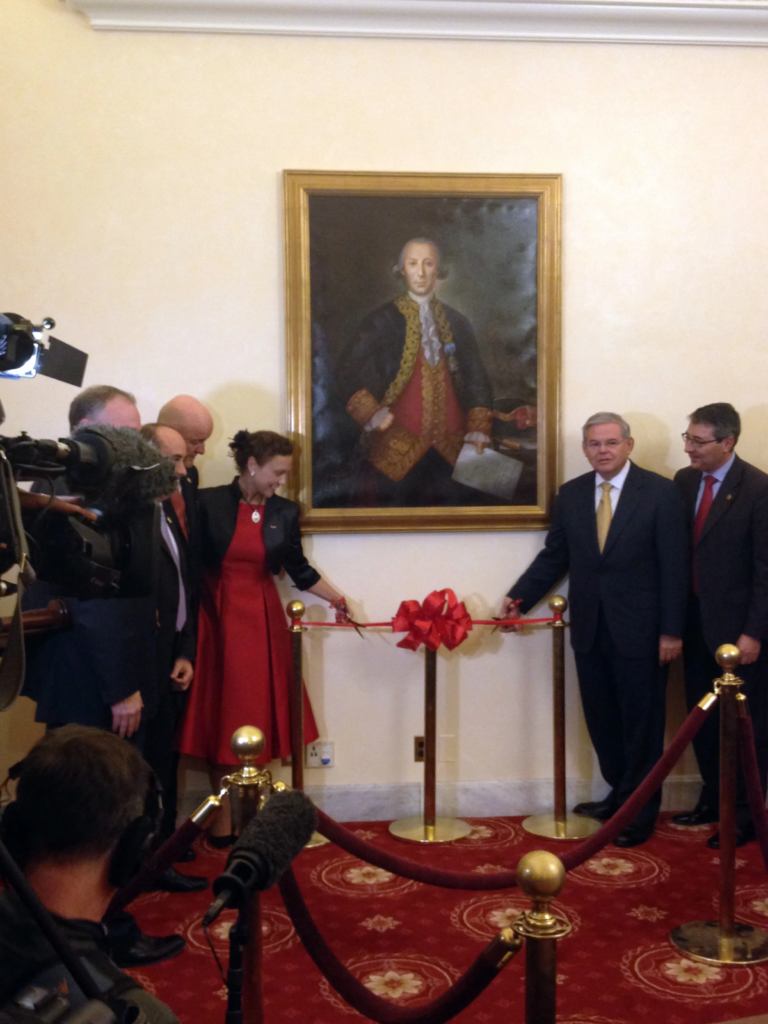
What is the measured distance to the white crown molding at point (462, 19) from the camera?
479 centimetres

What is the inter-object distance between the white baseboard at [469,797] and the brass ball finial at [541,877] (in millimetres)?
3330

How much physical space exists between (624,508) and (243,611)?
6.23 feet

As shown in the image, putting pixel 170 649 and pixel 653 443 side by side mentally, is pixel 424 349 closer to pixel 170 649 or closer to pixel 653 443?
pixel 653 443

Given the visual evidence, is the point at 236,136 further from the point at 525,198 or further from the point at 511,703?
the point at 511,703

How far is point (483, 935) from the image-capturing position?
3.69m

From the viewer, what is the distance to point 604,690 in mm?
4930

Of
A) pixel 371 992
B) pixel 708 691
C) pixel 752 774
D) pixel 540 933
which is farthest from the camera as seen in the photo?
pixel 708 691

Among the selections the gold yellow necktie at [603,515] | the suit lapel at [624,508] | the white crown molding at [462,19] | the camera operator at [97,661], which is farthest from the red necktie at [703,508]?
the camera operator at [97,661]

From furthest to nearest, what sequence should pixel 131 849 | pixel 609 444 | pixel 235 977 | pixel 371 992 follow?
pixel 609 444 < pixel 371 992 < pixel 131 849 < pixel 235 977

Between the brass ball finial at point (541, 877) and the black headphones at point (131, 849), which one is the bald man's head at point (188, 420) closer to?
the black headphones at point (131, 849)

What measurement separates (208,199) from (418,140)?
1093mm

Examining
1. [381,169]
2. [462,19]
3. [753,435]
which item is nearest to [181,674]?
[381,169]

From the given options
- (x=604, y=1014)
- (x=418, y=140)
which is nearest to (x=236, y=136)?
(x=418, y=140)

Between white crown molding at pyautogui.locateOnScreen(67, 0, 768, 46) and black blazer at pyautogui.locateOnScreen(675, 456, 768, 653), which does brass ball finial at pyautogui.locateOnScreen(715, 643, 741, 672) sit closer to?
black blazer at pyautogui.locateOnScreen(675, 456, 768, 653)
